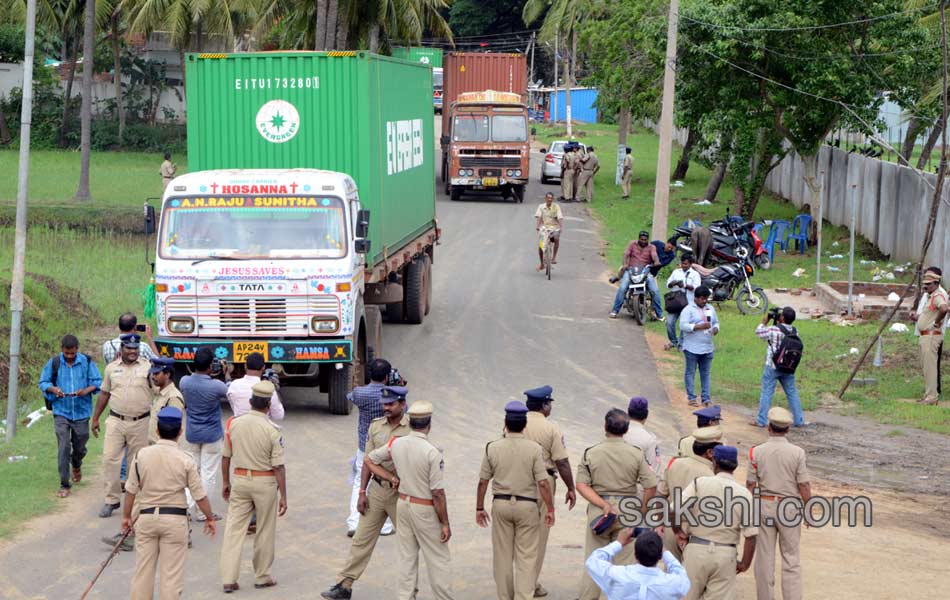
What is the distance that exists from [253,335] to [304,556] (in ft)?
14.1

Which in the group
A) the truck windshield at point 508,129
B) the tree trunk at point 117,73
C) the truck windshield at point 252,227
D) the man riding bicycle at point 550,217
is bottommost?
the man riding bicycle at point 550,217

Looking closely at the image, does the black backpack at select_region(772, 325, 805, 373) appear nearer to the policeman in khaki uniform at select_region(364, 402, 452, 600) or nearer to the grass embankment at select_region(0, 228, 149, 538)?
the policeman in khaki uniform at select_region(364, 402, 452, 600)

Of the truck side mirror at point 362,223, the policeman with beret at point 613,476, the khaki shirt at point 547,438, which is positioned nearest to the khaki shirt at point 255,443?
the khaki shirt at point 547,438

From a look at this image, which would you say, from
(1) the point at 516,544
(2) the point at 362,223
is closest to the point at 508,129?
(2) the point at 362,223

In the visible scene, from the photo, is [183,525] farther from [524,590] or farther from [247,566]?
[524,590]

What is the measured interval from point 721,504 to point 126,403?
5.24 metres

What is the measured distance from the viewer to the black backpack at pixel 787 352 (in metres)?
13.6

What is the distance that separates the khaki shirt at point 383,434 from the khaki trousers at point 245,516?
79 cm

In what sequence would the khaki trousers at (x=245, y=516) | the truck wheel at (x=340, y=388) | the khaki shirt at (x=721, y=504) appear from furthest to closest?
the truck wheel at (x=340, y=388) → the khaki trousers at (x=245, y=516) → the khaki shirt at (x=721, y=504)

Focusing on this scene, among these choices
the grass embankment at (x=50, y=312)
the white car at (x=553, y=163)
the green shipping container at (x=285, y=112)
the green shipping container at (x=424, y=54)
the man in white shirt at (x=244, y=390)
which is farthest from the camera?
the green shipping container at (x=424, y=54)

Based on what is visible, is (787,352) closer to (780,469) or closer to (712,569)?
(780,469)

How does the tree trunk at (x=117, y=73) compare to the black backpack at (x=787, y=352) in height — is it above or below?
above

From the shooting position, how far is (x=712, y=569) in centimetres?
760

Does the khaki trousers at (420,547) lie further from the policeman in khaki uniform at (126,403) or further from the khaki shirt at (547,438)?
the policeman in khaki uniform at (126,403)
